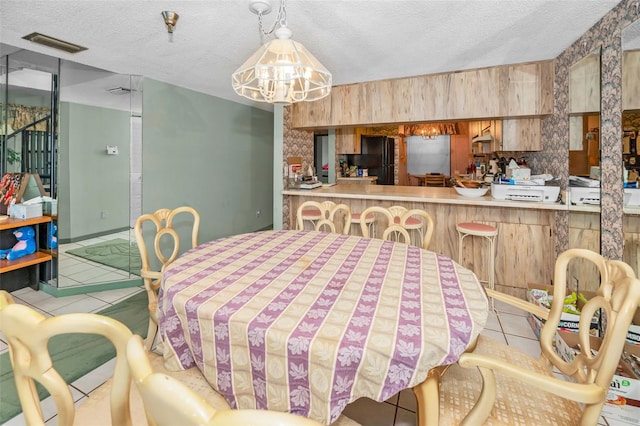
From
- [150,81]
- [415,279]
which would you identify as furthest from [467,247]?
[150,81]

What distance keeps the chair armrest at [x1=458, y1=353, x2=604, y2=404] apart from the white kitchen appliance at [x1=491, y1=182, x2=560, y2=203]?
8.33 ft

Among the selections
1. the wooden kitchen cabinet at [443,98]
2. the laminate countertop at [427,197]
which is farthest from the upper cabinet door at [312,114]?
the laminate countertop at [427,197]

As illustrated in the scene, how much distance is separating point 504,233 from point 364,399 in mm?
2353

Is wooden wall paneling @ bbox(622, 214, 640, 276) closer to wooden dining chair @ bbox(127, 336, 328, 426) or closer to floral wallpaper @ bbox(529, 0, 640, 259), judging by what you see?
floral wallpaper @ bbox(529, 0, 640, 259)

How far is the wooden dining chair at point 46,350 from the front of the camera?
0.69 m

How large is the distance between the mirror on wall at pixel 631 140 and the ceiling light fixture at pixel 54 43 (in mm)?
4005

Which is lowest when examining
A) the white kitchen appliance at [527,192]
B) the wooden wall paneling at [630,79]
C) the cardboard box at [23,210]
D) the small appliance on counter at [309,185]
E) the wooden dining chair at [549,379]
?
the wooden dining chair at [549,379]

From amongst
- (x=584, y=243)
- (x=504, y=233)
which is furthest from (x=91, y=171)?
(x=584, y=243)

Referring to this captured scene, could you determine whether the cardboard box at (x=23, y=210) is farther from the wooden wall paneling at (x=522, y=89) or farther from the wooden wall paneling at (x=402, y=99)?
the wooden wall paneling at (x=522, y=89)

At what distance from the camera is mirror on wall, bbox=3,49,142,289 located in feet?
10.6

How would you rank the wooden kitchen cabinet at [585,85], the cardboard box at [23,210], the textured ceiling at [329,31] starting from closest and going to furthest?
1. the textured ceiling at [329,31]
2. the wooden kitchen cabinet at [585,85]
3. the cardboard box at [23,210]

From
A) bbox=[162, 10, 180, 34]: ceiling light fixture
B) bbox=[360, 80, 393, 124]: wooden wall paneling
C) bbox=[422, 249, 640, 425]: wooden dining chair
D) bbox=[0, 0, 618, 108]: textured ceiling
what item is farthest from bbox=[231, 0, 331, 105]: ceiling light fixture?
bbox=[360, 80, 393, 124]: wooden wall paneling

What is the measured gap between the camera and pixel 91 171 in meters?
3.50

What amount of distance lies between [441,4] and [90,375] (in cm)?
318
